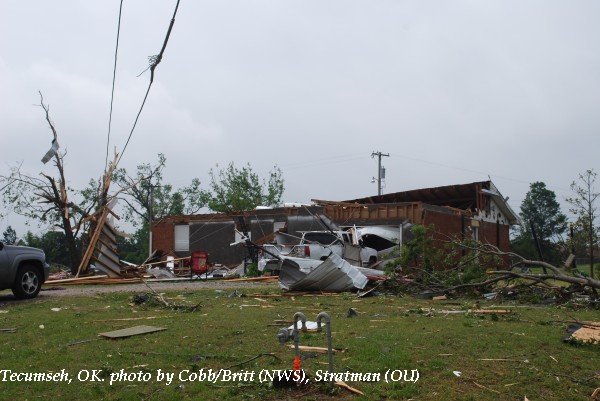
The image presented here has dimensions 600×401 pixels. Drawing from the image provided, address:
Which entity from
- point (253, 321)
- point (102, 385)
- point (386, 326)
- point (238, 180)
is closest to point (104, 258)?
point (253, 321)

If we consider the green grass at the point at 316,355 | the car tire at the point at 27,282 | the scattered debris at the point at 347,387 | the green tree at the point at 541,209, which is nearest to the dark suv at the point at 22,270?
the car tire at the point at 27,282

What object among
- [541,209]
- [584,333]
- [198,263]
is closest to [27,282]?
[198,263]

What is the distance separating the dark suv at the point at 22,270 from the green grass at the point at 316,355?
223cm

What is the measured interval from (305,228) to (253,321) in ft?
69.1

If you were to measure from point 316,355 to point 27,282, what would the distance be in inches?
359

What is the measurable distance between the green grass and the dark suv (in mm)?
2235

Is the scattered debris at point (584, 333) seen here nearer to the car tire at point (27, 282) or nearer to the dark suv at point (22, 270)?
the dark suv at point (22, 270)

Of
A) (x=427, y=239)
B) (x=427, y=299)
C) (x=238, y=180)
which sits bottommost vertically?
(x=427, y=299)

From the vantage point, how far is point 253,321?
883 centimetres

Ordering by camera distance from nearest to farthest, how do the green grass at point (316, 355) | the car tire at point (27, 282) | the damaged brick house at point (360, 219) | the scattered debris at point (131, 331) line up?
the green grass at point (316, 355) < the scattered debris at point (131, 331) < the car tire at point (27, 282) < the damaged brick house at point (360, 219)

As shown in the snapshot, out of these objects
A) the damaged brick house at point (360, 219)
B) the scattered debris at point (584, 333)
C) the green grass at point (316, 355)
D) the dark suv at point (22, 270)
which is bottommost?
the green grass at point (316, 355)

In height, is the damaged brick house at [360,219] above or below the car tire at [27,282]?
above

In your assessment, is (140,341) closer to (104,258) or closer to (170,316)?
(170,316)

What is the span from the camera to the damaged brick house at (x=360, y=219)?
2677 centimetres
